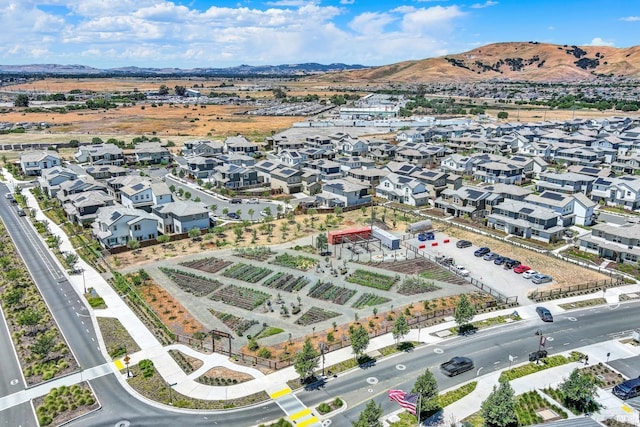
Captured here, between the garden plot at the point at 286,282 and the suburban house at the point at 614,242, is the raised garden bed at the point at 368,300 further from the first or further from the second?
the suburban house at the point at 614,242

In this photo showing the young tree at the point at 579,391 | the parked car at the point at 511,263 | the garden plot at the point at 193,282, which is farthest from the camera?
the parked car at the point at 511,263

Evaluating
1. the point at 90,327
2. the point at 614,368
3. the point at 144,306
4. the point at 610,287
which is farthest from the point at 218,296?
the point at 610,287

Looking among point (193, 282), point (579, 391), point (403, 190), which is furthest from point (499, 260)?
point (193, 282)

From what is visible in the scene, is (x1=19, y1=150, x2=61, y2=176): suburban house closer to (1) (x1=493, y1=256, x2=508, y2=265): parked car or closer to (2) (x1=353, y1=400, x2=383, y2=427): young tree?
(1) (x1=493, y1=256, x2=508, y2=265): parked car

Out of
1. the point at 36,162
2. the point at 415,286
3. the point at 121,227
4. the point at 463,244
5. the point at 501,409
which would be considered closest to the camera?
the point at 501,409

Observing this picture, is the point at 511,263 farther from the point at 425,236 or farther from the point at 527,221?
the point at 527,221

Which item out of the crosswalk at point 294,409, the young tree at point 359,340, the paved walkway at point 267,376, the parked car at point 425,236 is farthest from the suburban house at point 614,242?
the crosswalk at point 294,409

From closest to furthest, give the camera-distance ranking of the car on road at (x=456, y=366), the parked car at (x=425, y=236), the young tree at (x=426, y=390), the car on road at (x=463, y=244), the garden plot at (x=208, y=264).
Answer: the young tree at (x=426, y=390) → the car on road at (x=456, y=366) → the garden plot at (x=208, y=264) → the car on road at (x=463, y=244) → the parked car at (x=425, y=236)
